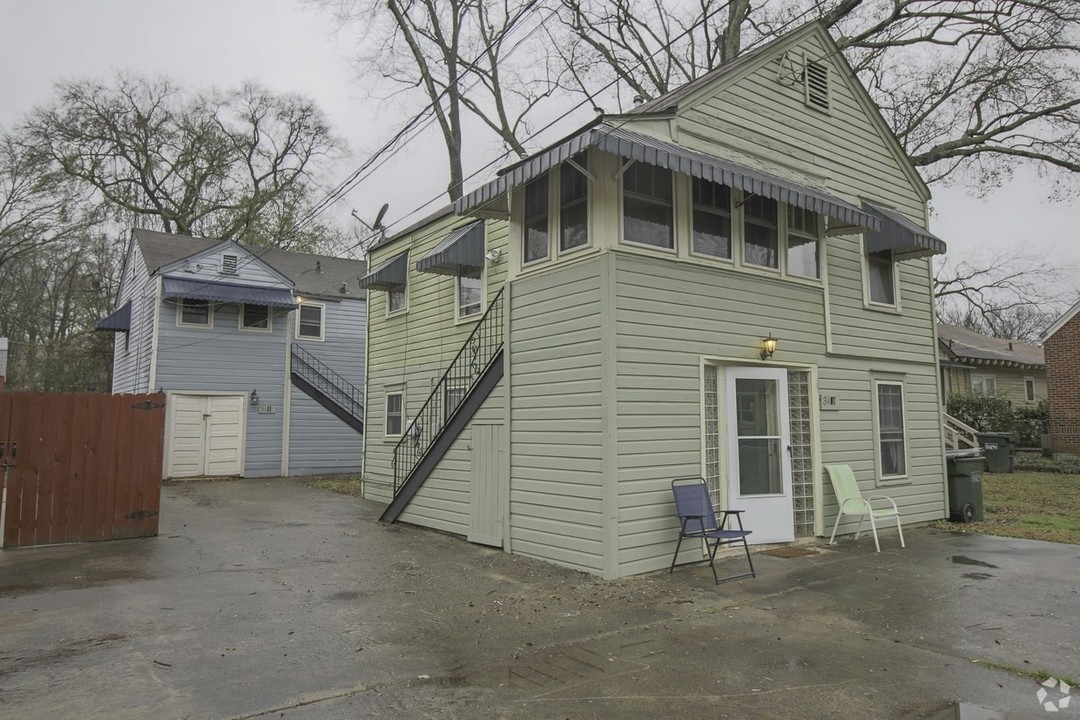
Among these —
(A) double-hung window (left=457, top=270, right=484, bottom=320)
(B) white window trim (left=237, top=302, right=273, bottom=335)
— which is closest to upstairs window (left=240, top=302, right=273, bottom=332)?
(B) white window trim (left=237, top=302, right=273, bottom=335)

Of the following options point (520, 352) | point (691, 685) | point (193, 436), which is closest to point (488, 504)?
point (520, 352)

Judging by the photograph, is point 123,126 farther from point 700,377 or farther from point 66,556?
point 700,377

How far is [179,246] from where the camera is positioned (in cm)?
1939

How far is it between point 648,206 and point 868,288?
4.33 meters

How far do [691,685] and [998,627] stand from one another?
280 cm

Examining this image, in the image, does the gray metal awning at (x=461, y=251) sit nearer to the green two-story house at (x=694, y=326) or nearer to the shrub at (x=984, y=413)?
the green two-story house at (x=694, y=326)

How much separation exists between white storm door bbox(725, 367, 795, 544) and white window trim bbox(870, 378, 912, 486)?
6.52 feet

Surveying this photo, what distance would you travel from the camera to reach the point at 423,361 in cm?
1159

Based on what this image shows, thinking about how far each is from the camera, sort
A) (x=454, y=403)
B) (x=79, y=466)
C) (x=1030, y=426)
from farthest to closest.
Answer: (x=1030, y=426)
(x=454, y=403)
(x=79, y=466)

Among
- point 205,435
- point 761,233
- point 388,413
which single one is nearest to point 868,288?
point 761,233

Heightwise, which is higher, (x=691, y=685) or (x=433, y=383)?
(x=433, y=383)

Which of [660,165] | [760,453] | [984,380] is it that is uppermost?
[660,165]

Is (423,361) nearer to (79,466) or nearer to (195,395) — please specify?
(79,466)

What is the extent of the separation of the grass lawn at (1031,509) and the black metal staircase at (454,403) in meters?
6.95
